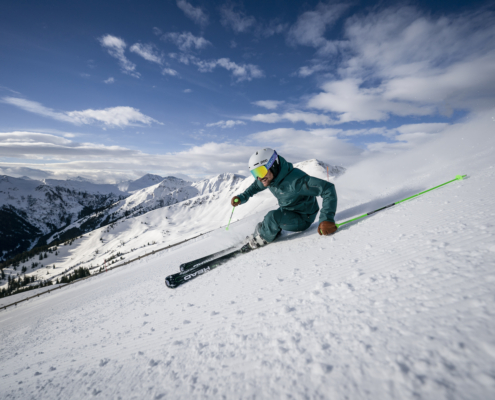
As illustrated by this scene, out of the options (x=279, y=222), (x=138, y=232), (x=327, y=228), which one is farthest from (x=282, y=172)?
(x=138, y=232)

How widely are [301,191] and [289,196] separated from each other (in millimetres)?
418

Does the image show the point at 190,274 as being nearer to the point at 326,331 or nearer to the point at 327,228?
the point at 327,228

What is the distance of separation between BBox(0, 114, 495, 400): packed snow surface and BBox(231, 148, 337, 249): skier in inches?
27.2

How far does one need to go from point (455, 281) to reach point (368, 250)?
1164mm

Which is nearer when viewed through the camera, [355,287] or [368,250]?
[355,287]

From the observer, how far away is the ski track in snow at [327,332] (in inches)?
43.4

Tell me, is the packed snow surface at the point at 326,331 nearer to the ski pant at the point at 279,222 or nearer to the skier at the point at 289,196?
the skier at the point at 289,196

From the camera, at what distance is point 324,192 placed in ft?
13.2

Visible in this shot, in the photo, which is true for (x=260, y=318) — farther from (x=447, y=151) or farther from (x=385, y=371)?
(x=447, y=151)

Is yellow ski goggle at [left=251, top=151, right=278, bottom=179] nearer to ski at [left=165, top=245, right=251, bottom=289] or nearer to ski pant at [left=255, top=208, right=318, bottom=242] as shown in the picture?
ski pant at [left=255, top=208, right=318, bottom=242]

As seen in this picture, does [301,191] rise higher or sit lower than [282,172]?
lower

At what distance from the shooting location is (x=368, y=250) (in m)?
2.74

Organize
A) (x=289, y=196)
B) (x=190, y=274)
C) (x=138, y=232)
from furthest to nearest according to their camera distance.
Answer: (x=138, y=232) < (x=289, y=196) < (x=190, y=274)

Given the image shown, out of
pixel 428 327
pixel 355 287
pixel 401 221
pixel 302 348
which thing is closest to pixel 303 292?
pixel 355 287
